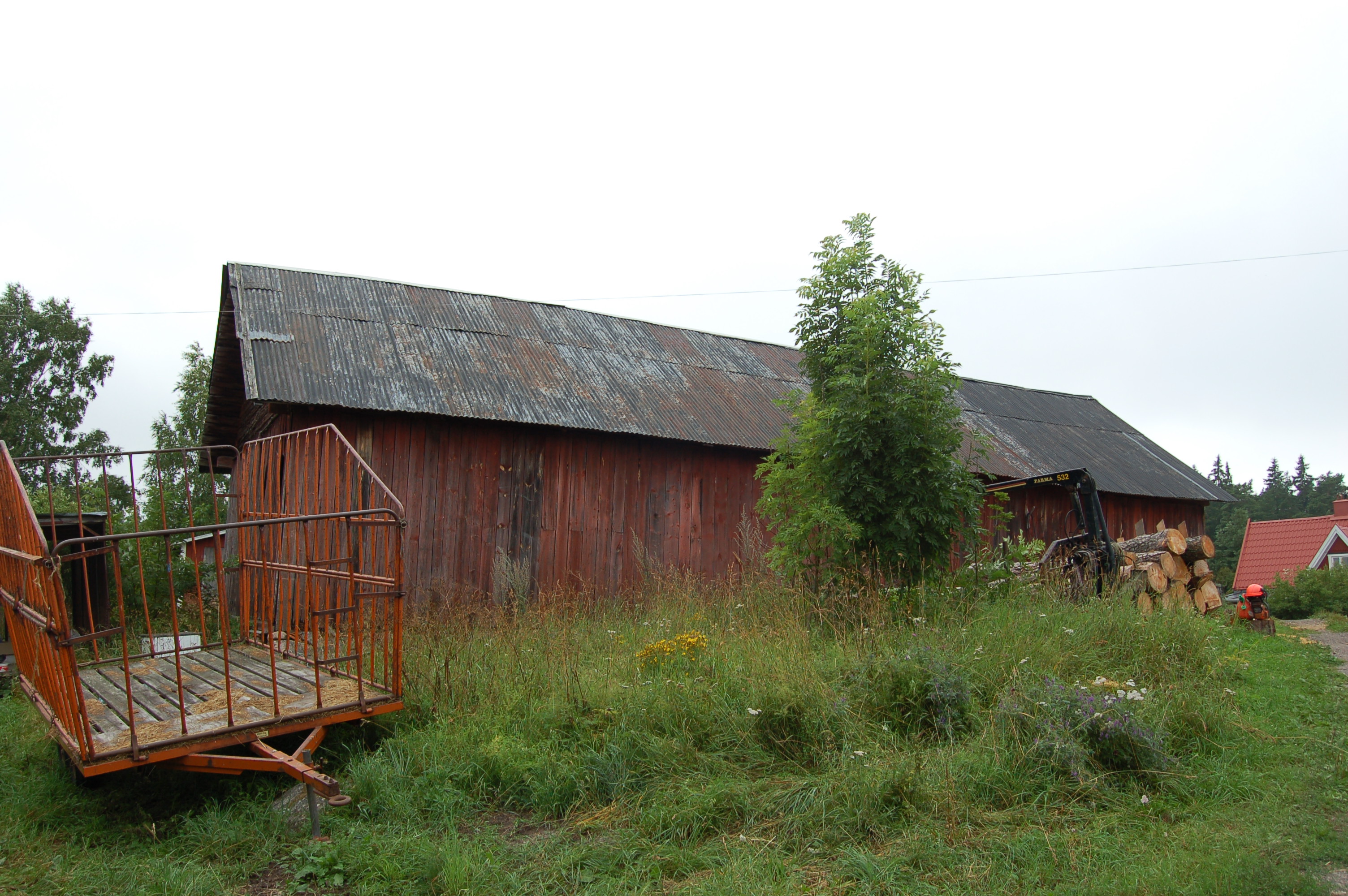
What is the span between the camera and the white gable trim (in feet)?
91.4

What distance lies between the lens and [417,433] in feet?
33.3

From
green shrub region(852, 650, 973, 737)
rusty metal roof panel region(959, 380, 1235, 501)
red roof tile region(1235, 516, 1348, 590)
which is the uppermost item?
rusty metal roof panel region(959, 380, 1235, 501)

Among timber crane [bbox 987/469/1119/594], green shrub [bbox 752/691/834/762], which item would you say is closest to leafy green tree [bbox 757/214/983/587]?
timber crane [bbox 987/469/1119/594]

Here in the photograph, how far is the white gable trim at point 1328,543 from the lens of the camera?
2784cm

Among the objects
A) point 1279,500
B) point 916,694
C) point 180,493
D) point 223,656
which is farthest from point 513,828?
point 1279,500

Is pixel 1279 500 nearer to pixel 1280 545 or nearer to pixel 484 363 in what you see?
pixel 1280 545

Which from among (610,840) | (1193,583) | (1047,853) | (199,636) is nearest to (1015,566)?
(1193,583)

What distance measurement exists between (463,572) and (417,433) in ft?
5.95

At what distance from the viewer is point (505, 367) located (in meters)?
11.7

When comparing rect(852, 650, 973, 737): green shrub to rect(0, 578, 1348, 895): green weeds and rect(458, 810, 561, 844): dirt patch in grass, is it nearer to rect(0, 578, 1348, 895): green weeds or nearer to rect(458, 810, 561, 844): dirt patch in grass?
rect(0, 578, 1348, 895): green weeds

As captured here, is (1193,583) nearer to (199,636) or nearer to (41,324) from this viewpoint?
(199,636)

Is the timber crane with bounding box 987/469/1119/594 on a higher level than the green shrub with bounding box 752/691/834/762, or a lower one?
higher

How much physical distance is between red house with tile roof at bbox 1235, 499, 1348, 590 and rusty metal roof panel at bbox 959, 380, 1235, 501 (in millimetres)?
11212

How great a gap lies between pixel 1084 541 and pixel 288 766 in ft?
31.7
